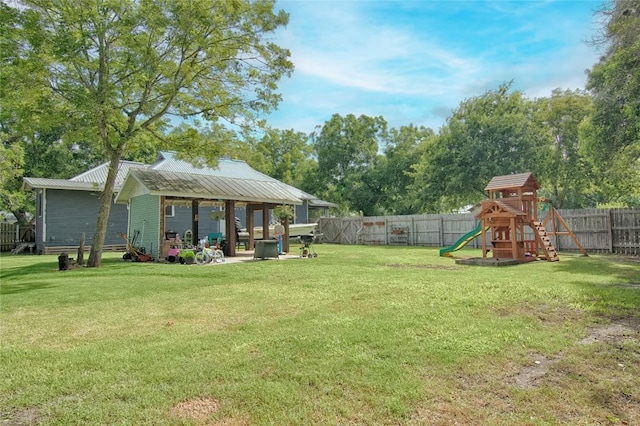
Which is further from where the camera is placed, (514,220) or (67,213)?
(67,213)

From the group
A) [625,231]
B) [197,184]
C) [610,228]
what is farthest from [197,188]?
[625,231]

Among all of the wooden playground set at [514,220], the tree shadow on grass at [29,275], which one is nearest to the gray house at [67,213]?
the tree shadow on grass at [29,275]

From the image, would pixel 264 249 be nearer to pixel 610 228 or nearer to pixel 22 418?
pixel 22 418

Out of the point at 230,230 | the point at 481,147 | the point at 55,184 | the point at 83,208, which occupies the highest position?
the point at 481,147

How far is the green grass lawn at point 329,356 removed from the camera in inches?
109

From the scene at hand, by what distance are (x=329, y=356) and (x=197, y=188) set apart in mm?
12121

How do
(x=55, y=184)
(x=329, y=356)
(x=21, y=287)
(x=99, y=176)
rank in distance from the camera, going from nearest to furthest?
1. (x=329, y=356)
2. (x=21, y=287)
3. (x=55, y=184)
4. (x=99, y=176)

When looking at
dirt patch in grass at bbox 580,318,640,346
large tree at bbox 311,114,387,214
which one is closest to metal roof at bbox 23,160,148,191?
large tree at bbox 311,114,387,214

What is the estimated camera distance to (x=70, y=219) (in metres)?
20.3

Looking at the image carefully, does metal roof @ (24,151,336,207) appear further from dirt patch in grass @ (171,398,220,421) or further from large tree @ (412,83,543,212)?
dirt patch in grass @ (171,398,220,421)

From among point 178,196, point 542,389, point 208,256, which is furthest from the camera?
point 178,196

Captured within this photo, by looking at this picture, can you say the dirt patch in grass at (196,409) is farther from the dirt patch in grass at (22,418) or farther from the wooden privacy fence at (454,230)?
the wooden privacy fence at (454,230)

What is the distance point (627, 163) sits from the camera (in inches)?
520

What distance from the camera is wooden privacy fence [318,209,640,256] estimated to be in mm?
14820
